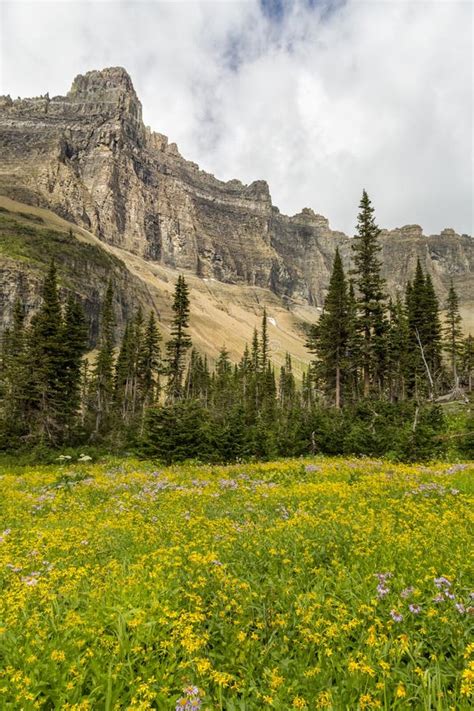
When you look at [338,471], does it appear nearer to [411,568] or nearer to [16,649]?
[411,568]

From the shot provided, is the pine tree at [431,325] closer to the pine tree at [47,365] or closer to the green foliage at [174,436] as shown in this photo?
the green foliage at [174,436]

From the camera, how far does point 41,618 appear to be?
14.8 feet

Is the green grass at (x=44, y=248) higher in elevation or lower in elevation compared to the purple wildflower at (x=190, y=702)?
higher

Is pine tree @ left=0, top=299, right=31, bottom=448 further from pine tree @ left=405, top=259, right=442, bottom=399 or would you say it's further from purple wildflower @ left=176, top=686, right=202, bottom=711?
pine tree @ left=405, top=259, right=442, bottom=399

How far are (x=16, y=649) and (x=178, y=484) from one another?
10.2m

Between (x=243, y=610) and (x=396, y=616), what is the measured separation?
1.63 meters

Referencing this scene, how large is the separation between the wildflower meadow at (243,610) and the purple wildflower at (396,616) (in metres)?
0.03

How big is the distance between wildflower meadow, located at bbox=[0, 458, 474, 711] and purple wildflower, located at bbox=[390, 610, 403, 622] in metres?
0.03

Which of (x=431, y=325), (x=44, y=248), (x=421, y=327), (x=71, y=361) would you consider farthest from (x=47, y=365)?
(x=44, y=248)

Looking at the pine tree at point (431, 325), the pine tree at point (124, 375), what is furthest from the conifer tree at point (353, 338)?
the pine tree at point (124, 375)

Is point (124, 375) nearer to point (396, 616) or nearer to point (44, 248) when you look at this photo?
point (396, 616)

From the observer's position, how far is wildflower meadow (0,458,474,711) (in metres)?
3.42

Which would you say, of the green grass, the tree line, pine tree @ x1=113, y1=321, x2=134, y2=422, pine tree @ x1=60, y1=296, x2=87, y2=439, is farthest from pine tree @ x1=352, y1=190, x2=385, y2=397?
the green grass

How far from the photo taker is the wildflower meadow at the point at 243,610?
342 cm
